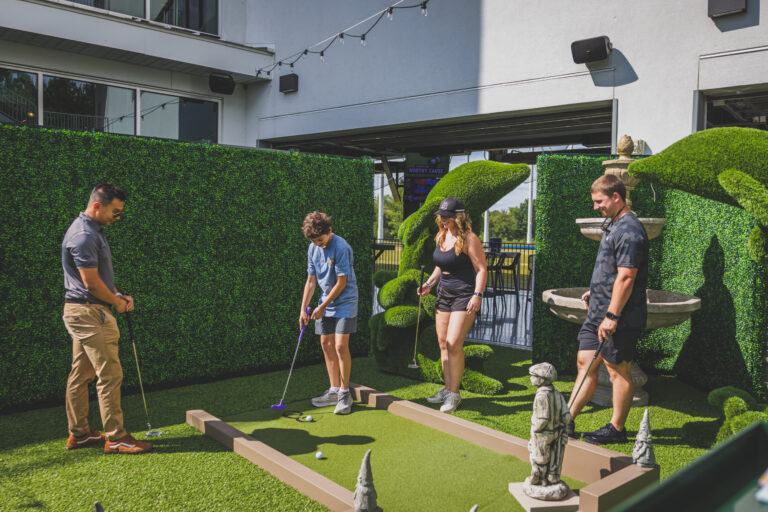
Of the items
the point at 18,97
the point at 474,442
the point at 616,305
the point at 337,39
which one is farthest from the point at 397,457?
the point at 18,97

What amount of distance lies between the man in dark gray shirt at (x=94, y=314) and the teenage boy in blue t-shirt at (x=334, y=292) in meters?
1.54

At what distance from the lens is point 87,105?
1059 cm

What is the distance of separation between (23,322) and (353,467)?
3.16 metres

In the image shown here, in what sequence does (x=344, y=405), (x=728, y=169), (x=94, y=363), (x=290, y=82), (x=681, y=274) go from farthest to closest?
(x=290, y=82) → (x=681, y=274) → (x=344, y=405) → (x=94, y=363) → (x=728, y=169)

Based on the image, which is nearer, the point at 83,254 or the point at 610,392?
the point at 83,254

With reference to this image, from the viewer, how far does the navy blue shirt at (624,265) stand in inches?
149

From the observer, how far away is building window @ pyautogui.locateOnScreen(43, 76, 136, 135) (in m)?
10.2

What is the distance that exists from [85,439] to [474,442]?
288 centimetres

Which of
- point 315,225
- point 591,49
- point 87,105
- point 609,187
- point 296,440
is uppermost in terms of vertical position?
point 591,49

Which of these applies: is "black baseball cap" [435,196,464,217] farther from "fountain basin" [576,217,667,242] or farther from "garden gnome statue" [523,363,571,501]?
"garden gnome statue" [523,363,571,501]

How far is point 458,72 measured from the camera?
977 centimetres

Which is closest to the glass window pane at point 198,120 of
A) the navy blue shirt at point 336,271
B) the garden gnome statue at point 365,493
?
the navy blue shirt at point 336,271

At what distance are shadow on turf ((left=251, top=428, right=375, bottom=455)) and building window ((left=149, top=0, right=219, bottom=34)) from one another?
32.1 feet

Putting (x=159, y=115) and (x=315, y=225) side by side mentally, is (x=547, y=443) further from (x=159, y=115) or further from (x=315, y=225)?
(x=159, y=115)
